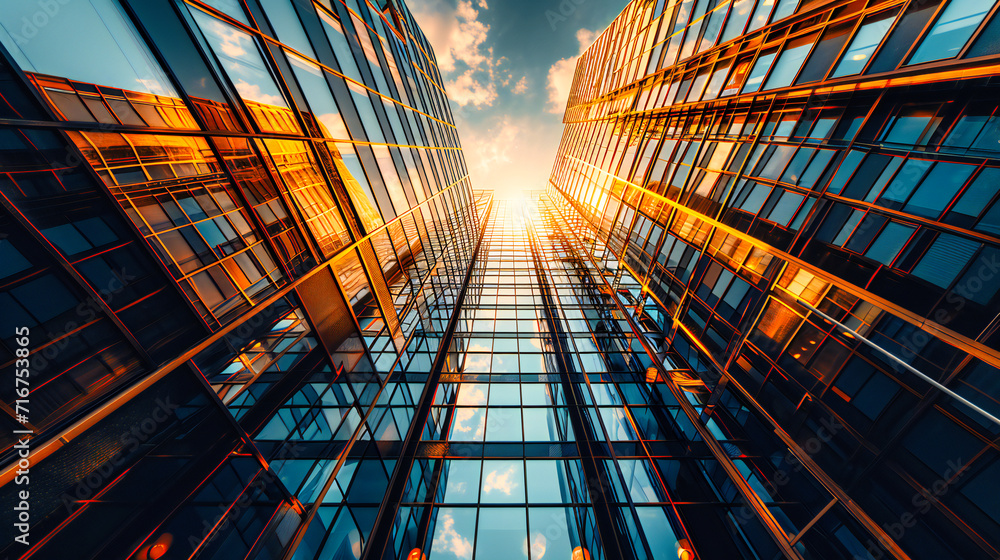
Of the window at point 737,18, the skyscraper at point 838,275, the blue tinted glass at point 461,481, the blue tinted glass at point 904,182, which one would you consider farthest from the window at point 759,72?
the blue tinted glass at point 461,481

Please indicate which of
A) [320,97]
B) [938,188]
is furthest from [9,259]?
[938,188]

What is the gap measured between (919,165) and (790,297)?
396 cm

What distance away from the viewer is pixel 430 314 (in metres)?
14.7

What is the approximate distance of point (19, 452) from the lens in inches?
119

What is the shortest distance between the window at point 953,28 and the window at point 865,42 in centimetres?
106

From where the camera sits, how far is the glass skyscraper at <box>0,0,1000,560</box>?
12.2 feet

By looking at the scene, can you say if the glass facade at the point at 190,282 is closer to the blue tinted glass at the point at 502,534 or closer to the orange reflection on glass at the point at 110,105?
the orange reflection on glass at the point at 110,105

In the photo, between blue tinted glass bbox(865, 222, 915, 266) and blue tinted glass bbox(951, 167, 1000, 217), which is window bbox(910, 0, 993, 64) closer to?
blue tinted glass bbox(951, 167, 1000, 217)

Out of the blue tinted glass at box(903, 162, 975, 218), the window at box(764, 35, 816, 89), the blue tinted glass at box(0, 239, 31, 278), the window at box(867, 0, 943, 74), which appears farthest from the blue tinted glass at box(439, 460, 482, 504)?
the window at box(764, 35, 816, 89)

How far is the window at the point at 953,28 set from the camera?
5.44m

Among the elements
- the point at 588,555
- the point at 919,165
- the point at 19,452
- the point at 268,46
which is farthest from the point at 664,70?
A: the point at 19,452

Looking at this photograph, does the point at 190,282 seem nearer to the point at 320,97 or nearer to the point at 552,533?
the point at 320,97

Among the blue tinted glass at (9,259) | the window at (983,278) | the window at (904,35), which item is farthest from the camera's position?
the window at (904,35)

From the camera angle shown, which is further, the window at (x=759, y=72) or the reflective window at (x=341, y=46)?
the window at (x=759, y=72)
